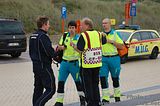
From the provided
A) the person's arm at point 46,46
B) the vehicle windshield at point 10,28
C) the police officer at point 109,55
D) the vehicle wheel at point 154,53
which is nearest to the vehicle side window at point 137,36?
the vehicle wheel at point 154,53

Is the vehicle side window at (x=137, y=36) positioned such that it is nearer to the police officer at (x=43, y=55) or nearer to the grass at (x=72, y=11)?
the police officer at (x=43, y=55)

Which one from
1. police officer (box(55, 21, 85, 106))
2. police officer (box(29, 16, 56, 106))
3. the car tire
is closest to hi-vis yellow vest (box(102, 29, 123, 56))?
police officer (box(55, 21, 85, 106))

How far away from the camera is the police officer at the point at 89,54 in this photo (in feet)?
24.5

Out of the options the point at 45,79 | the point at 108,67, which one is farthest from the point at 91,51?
the point at 108,67

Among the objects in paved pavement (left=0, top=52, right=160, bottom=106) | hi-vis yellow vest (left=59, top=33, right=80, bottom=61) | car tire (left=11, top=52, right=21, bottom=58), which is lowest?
paved pavement (left=0, top=52, right=160, bottom=106)

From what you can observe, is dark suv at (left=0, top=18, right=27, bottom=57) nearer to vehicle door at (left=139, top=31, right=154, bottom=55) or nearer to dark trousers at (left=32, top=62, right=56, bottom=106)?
vehicle door at (left=139, top=31, right=154, bottom=55)

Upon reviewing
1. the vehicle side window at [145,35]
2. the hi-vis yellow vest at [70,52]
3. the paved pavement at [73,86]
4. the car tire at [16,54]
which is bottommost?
the paved pavement at [73,86]

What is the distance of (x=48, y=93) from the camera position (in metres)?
7.36

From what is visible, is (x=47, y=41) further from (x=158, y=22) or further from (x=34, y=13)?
(x=158, y=22)

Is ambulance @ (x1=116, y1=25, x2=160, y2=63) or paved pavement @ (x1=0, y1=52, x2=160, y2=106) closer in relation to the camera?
paved pavement @ (x1=0, y1=52, x2=160, y2=106)

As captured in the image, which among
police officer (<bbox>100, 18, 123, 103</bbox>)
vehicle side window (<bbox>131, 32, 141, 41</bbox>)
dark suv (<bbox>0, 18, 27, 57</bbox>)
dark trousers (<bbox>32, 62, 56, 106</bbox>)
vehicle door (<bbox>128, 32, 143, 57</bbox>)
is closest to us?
dark trousers (<bbox>32, 62, 56, 106</bbox>)

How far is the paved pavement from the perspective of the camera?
30.2 feet

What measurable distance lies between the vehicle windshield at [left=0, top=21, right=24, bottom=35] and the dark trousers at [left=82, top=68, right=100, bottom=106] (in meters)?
11.4

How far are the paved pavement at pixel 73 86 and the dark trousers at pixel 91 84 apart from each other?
2.79 feet
